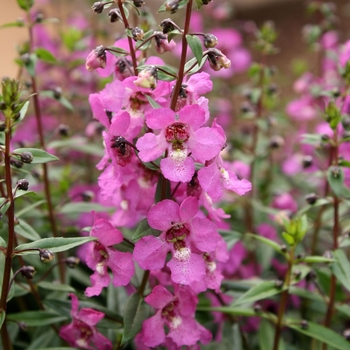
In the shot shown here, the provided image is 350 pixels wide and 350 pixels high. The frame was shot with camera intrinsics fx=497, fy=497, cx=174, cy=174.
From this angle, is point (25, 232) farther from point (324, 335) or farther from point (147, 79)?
point (324, 335)

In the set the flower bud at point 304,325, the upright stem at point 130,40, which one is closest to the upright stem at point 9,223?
the upright stem at point 130,40

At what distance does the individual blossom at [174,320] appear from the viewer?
2.83 ft

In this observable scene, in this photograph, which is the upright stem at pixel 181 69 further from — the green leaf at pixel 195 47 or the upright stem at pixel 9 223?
the upright stem at pixel 9 223

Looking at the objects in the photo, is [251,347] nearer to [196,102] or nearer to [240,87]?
[196,102]

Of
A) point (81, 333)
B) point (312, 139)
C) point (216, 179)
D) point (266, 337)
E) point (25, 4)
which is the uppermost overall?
point (25, 4)

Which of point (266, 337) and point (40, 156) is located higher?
point (40, 156)

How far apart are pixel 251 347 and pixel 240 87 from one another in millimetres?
1193

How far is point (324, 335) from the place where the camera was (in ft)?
3.32

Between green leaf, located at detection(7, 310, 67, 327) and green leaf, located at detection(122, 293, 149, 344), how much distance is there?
0.16 metres

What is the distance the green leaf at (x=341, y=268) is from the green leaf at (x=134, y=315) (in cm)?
39

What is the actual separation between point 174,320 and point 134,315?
0.23 feet

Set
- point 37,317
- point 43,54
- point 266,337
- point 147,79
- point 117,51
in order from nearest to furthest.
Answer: point 147,79
point 117,51
point 37,317
point 266,337
point 43,54

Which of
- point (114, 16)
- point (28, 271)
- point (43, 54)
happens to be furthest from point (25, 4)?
point (28, 271)

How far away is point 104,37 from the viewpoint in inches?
80.3
